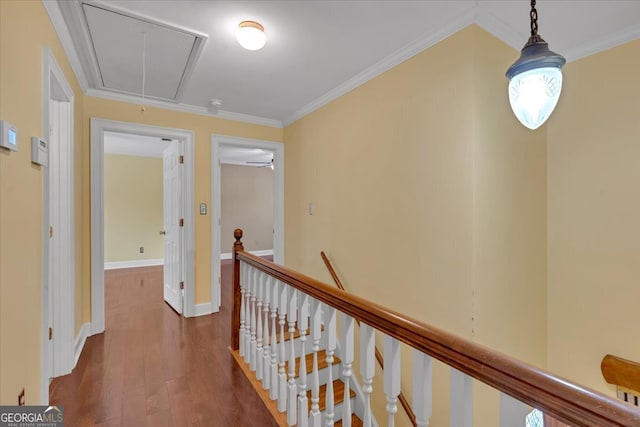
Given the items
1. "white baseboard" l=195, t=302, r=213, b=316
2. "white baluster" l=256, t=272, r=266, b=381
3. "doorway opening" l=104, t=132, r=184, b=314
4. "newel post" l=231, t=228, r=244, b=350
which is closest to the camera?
"white baluster" l=256, t=272, r=266, b=381

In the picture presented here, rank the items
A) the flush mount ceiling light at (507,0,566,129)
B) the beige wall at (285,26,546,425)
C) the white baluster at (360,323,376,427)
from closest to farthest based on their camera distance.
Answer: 1. the white baluster at (360,323,376,427)
2. the flush mount ceiling light at (507,0,566,129)
3. the beige wall at (285,26,546,425)

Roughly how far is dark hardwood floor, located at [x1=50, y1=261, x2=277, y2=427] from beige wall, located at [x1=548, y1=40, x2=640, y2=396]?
7.27ft

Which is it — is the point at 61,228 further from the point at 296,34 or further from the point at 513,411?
the point at 513,411

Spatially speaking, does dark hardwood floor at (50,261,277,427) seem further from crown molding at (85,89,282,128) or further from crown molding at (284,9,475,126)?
crown molding at (284,9,475,126)

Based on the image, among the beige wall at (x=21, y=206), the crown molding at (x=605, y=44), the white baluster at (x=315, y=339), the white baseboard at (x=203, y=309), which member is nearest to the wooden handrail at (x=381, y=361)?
the white baluster at (x=315, y=339)

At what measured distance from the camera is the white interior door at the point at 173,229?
10.8 ft

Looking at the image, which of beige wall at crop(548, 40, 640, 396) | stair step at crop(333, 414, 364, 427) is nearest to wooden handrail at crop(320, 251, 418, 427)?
stair step at crop(333, 414, 364, 427)

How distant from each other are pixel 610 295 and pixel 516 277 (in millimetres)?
607

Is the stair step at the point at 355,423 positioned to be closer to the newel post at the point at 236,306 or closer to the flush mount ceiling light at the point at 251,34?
the newel post at the point at 236,306

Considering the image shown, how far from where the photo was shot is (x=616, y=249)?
1.93 meters

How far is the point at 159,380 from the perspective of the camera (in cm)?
204

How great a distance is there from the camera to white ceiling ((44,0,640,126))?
1674mm
